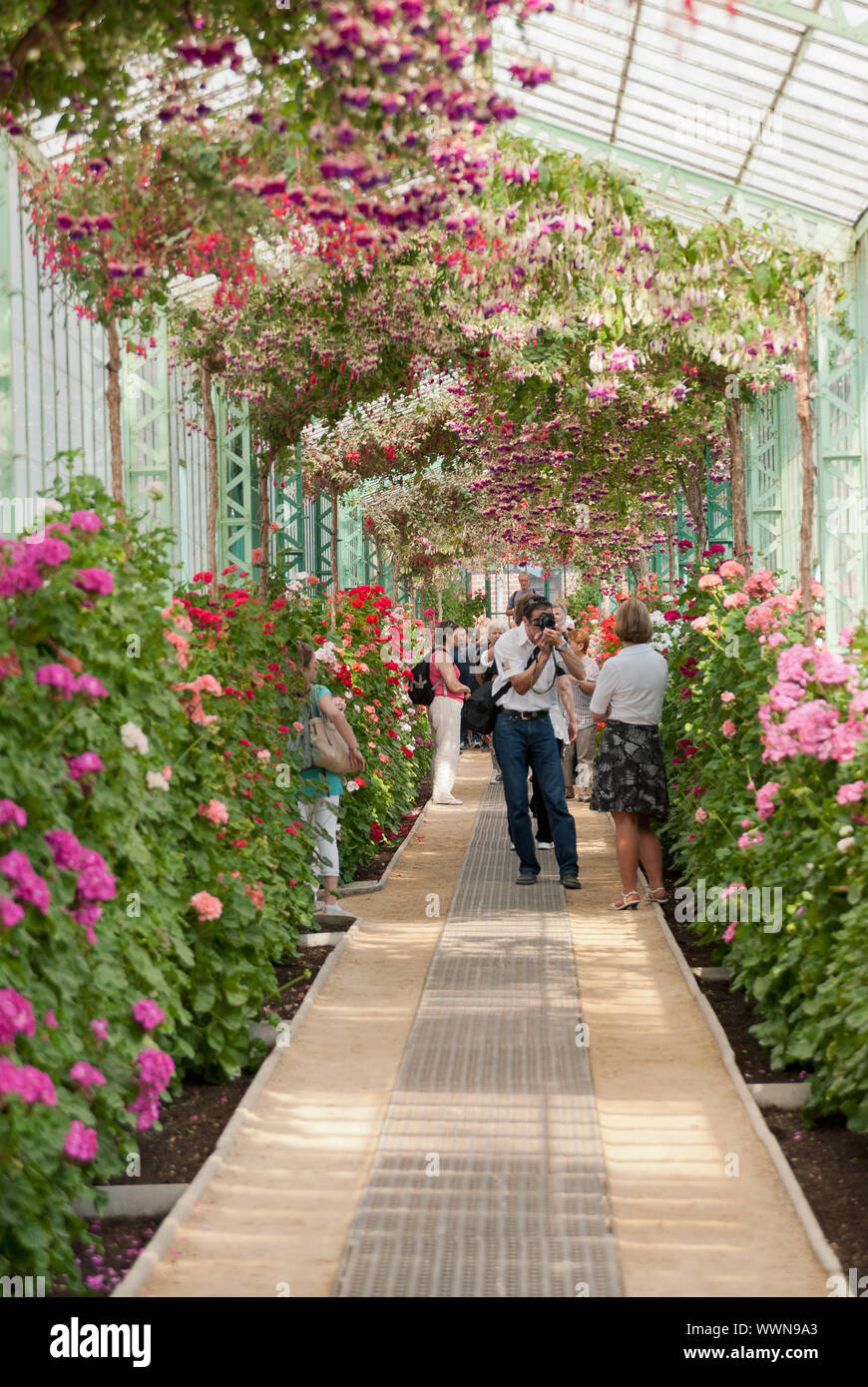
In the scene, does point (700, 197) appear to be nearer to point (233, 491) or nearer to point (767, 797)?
point (767, 797)

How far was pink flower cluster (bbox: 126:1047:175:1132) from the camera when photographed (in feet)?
12.0

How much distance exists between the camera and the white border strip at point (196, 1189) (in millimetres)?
3201

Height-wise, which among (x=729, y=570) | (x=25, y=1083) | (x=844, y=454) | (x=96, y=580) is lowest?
(x=25, y=1083)

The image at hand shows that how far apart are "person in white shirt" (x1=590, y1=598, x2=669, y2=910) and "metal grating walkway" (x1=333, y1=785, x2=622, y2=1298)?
0.99m

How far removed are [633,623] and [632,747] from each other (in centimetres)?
65

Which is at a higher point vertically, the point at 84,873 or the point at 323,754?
the point at 84,873

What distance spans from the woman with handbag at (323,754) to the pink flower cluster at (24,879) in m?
4.25

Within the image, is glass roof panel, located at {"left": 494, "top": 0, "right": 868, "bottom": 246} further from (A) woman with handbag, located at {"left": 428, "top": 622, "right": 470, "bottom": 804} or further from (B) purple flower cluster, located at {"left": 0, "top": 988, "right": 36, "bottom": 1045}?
(B) purple flower cluster, located at {"left": 0, "top": 988, "right": 36, "bottom": 1045}

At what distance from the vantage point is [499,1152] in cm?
406

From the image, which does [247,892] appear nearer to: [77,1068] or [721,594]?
[77,1068]

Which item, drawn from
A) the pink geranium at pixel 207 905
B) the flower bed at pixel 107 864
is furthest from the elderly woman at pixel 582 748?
the pink geranium at pixel 207 905

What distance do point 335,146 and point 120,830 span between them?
1754 mm

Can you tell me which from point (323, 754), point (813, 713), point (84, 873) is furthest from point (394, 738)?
point (84, 873)

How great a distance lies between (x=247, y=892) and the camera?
504 centimetres
